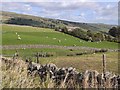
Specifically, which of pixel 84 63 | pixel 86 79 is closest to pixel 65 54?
pixel 84 63

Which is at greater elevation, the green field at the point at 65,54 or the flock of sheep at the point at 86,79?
the flock of sheep at the point at 86,79

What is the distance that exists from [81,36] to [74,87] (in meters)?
69.8

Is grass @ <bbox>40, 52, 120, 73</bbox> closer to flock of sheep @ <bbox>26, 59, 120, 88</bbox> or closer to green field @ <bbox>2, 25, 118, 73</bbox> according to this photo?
green field @ <bbox>2, 25, 118, 73</bbox>

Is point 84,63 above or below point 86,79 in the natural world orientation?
below

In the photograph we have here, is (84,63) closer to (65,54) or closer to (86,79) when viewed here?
(65,54)

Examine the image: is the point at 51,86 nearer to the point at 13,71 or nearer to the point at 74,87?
the point at 74,87

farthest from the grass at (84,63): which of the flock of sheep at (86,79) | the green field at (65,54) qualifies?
the flock of sheep at (86,79)

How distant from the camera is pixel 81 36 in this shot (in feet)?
257

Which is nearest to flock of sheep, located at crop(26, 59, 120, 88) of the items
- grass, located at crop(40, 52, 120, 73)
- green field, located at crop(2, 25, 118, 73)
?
green field, located at crop(2, 25, 118, 73)

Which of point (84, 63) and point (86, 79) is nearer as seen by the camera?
point (86, 79)

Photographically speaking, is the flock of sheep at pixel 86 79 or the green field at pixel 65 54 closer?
the flock of sheep at pixel 86 79

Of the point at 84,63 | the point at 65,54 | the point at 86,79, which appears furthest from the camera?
the point at 65,54

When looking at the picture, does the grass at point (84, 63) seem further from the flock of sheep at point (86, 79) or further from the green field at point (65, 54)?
the flock of sheep at point (86, 79)

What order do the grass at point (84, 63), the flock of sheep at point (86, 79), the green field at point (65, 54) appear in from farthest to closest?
the green field at point (65, 54)
the grass at point (84, 63)
the flock of sheep at point (86, 79)
